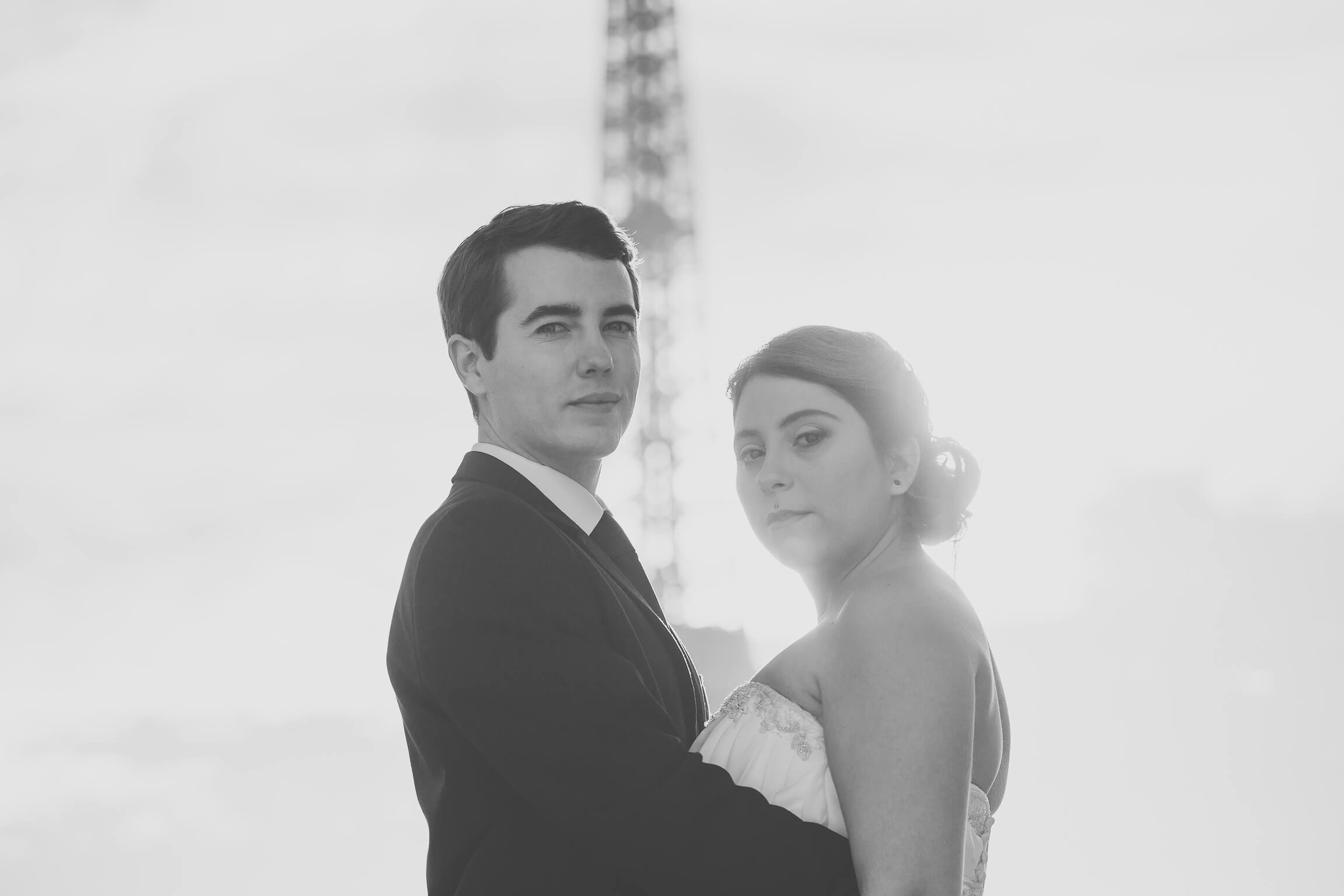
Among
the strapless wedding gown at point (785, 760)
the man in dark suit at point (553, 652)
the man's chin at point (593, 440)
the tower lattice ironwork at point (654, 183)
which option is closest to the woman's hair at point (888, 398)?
the man's chin at point (593, 440)

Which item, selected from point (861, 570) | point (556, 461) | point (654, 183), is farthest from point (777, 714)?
point (654, 183)

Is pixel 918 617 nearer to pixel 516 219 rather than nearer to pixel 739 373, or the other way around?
pixel 739 373

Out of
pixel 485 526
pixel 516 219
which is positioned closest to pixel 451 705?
pixel 485 526

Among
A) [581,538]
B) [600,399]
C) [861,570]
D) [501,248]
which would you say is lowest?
[861,570]

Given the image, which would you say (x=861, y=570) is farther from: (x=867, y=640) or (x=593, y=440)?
(x=593, y=440)

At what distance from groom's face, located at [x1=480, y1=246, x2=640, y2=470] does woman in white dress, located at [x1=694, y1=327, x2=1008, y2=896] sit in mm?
343

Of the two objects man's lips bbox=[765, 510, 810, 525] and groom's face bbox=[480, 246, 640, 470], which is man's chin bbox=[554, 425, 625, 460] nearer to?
groom's face bbox=[480, 246, 640, 470]

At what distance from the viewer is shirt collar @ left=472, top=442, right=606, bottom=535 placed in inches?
143

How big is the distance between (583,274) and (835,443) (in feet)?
2.50

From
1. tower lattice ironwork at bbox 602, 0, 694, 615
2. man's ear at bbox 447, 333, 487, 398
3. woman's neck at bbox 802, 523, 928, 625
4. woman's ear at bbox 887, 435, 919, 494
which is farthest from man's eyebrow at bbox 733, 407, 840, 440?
tower lattice ironwork at bbox 602, 0, 694, 615

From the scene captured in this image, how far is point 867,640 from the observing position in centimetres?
318

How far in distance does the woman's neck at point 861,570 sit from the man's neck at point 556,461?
618 mm

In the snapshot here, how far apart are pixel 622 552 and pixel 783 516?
0.43m

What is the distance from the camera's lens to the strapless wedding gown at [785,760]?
3186 mm
